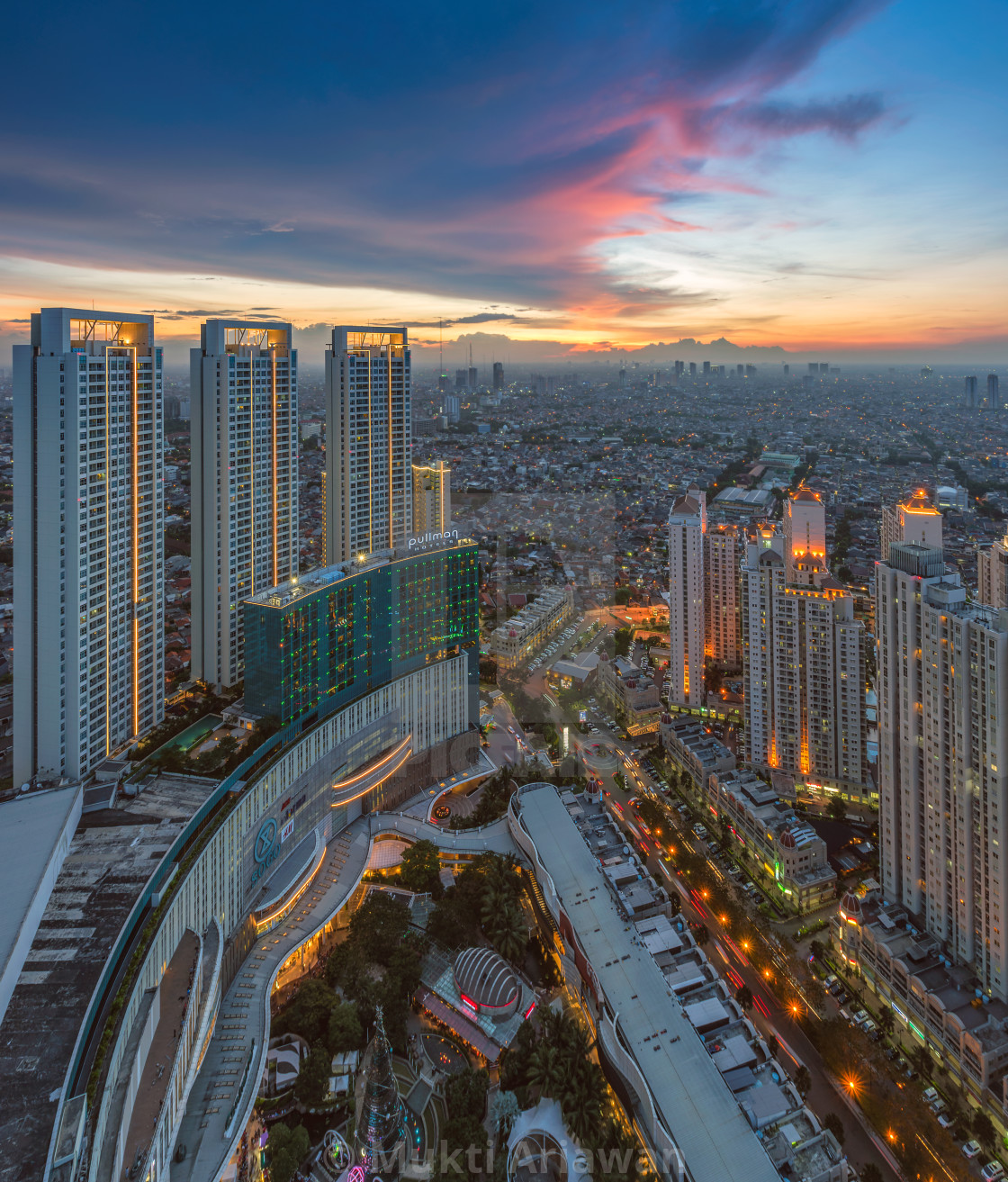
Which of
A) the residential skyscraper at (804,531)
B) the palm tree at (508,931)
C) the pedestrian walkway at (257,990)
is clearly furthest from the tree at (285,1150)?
the residential skyscraper at (804,531)

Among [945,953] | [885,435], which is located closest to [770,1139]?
[945,953]

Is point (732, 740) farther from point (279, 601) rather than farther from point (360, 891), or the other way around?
point (279, 601)

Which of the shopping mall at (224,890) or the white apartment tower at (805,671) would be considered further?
the white apartment tower at (805,671)

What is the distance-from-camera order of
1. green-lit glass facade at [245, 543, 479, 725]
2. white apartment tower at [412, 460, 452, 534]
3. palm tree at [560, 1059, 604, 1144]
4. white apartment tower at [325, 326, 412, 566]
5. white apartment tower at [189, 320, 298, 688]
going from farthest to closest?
white apartment tower at [412, 460, 452, 534], white apartment tower at [325, 326, 412, 566], white apartment tower at [189, 320, 298, 688], green-lit glass facade at [245, 543, 479, 725], palm tree at [560, 1059, 604, 1144]

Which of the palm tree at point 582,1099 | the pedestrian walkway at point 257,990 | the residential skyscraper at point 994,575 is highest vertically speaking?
the residential skyscraper at point 994,575

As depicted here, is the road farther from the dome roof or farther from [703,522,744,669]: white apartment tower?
[703,522,744,669]: white apartment tower

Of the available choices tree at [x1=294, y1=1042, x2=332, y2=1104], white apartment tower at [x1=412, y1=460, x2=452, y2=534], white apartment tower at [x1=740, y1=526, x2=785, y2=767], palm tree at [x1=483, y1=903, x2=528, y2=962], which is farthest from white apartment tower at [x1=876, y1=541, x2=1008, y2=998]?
white apartment tower at [x1=412, y1=460, x2=452, y2=534]

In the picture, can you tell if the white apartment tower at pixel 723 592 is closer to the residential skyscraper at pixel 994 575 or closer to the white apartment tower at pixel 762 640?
the white apartment tower at pixel 762 640
